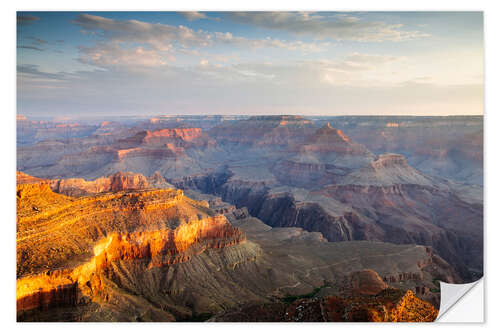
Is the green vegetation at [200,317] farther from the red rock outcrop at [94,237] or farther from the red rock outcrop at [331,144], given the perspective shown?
the red rock outcrop at [331,144]

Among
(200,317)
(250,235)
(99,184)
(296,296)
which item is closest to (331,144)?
(250,235)

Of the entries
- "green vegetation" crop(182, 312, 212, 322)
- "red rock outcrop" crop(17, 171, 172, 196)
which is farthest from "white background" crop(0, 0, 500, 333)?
"red rock outcrop" crop(17, 171, 172, 196)

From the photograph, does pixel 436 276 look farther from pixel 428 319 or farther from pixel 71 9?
pixel 71 9

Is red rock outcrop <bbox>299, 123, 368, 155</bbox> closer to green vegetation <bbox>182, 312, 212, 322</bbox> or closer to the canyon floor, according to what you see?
the canyon floor
